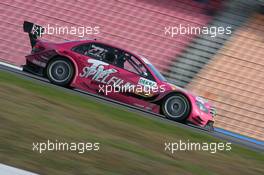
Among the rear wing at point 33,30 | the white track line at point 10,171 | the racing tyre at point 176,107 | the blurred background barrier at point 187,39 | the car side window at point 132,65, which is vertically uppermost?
the blurred background barrier at point 187,39

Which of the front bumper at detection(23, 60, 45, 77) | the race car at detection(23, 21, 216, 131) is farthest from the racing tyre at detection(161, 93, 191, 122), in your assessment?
the front bumper at detection(23, 60, 45, 77)

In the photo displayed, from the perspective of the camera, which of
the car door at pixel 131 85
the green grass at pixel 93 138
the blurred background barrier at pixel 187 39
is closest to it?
the green grass at pixel 93 138

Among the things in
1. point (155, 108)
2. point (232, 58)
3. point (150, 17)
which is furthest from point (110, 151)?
point (150, 17)

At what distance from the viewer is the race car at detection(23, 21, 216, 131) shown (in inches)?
486

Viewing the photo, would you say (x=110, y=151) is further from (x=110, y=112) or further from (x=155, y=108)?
(x=155, y=108)

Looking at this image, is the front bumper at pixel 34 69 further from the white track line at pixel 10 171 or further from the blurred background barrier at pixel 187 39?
the white track line at pixel 10 171

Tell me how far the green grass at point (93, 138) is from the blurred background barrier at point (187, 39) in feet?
18.8

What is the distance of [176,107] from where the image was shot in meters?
12.4

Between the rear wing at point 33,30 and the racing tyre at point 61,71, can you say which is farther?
the rear wing at point 33,30

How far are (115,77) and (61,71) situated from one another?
3.58 ft

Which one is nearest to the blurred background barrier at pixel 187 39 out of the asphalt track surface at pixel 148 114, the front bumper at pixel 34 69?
the asphalt track surface at pixel 148 114

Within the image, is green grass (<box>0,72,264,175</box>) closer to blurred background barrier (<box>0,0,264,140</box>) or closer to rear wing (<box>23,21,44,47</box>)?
rear wing (<box>23,21,44,47</box>)

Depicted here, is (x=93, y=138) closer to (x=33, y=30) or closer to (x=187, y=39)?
(x=33, y=30)

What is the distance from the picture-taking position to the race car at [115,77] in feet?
40.5
